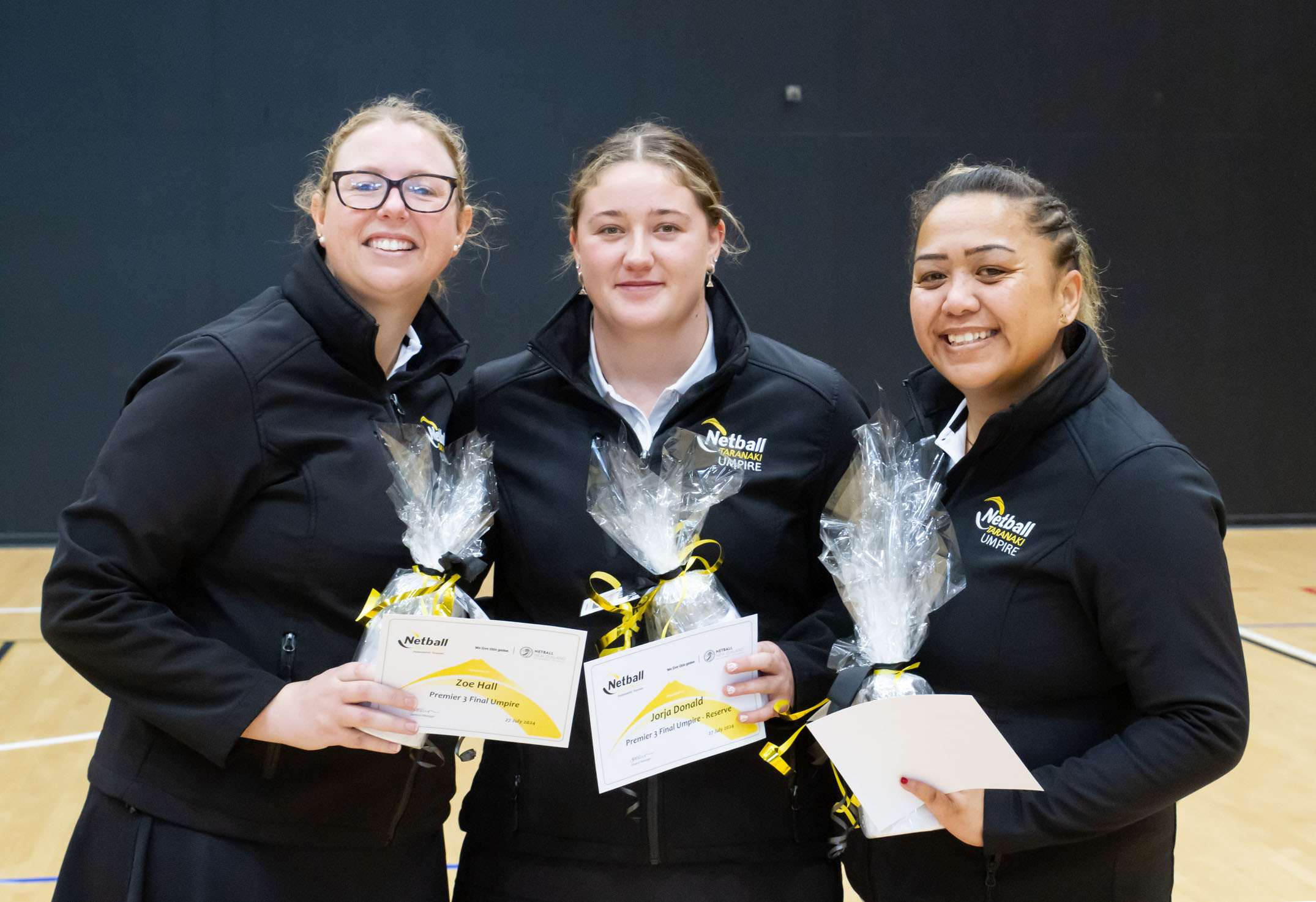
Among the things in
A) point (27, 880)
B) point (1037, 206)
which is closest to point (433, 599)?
point (1037, 206)

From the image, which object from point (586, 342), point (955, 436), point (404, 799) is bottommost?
point (404, 799)

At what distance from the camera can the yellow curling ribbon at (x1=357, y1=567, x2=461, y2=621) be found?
175 cm

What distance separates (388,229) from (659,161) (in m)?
0.49

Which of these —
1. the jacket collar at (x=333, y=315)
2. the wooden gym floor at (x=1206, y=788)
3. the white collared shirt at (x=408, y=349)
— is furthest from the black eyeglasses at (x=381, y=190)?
the wooden gym floor at (x=1206, y=788)

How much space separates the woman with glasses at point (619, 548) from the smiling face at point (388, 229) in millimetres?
240

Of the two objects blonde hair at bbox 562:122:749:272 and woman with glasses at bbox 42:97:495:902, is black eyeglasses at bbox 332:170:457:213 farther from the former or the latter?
blonde hair at bbox 562:122:749:272

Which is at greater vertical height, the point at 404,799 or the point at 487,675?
the point at 487,675

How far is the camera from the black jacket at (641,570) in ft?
6.32

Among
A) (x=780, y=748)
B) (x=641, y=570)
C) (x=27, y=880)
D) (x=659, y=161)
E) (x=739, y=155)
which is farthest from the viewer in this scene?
(x=739, y=155)

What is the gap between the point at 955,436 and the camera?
6.56ft

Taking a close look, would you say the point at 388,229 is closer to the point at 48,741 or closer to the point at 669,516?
the point at 669,516

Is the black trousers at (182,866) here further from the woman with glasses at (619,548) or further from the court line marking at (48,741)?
the court line marking at (48,741)

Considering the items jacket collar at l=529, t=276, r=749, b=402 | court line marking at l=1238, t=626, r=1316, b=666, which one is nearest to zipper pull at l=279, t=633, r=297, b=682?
jacket collar at l=529, t=276, r=749, b=402

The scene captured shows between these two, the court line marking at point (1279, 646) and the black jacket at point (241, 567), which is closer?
the black jacket at point (241, 567)
